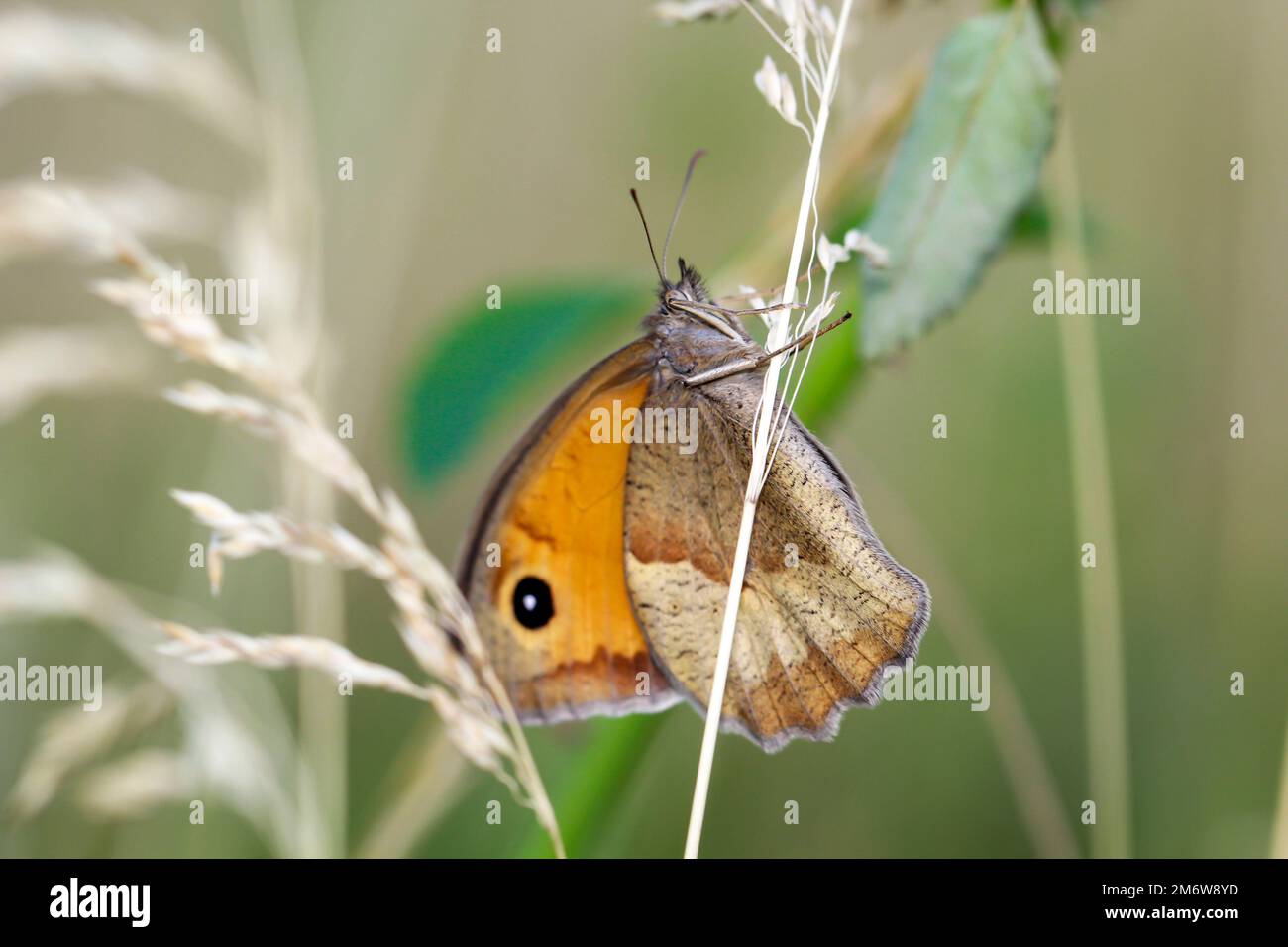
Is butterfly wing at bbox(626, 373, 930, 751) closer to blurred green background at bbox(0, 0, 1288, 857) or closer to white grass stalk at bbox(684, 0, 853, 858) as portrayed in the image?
white grass stalk at bbox(684, 0, 853, 858)

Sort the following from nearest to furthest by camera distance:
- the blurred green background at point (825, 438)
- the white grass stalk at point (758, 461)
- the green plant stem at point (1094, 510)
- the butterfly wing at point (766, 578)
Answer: the white grass stalk at point (758, 461), the butterfly wing at point (766, 578), the green plant stem at point (1094, 510), the blurred green background at point (825, 438)

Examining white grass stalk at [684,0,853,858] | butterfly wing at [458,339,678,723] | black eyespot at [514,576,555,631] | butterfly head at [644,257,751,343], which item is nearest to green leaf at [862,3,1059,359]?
white grass stalk at [684,0,853,858]

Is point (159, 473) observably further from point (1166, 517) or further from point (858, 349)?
point (1166, 517)

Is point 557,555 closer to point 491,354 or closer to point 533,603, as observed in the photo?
point 533,603

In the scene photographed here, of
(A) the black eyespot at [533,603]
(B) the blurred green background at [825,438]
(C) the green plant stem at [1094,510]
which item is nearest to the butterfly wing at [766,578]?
(A) the black eyespot at [533,603]

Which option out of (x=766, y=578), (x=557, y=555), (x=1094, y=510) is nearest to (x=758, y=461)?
(x=766, y=578)

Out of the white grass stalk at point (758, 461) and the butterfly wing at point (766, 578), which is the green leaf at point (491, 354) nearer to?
the butterfly wing at point (766, 578)

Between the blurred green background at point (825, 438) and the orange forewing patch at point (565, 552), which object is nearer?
the orange forewing patch at point (565, 552)

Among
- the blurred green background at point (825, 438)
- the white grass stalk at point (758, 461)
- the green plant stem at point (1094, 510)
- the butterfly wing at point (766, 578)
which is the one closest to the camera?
the white grass stalk at point (758, 461)
